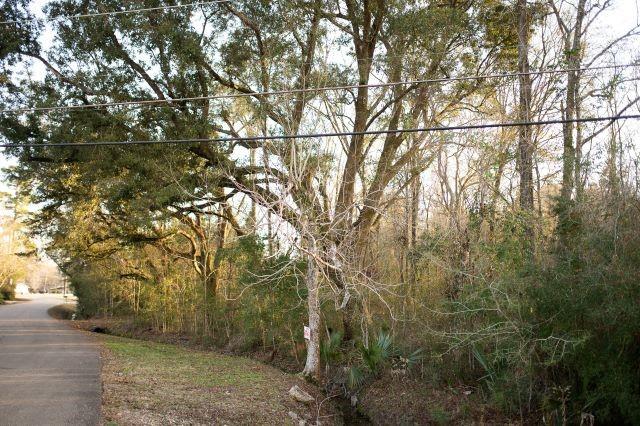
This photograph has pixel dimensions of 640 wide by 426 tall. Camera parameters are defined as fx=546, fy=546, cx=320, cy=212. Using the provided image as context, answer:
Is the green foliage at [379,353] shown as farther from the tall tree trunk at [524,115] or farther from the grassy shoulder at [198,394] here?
the tall tree trunk at [524,115]

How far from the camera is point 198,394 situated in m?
12.9

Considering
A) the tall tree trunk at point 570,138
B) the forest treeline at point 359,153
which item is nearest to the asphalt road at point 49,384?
the forest treeline at point 359,153

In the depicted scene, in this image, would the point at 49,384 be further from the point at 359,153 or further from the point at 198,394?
the point at 359,153

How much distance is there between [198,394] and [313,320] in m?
4.61

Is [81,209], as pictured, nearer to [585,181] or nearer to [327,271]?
[327,271]

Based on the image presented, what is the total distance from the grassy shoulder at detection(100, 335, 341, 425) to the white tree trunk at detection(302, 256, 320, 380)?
62 centimetres

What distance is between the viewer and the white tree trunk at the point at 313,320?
16.0m

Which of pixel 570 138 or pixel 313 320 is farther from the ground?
pixel 570 138

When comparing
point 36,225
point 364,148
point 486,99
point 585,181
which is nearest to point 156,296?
point 36,225

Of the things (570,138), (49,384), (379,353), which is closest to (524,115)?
(570,138)

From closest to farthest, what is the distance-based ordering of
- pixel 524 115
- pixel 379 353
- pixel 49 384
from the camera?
pixel 49 384, pixel 379 353, pixel 524 115

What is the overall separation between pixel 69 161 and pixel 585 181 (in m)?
15.0

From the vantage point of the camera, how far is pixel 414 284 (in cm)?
1677

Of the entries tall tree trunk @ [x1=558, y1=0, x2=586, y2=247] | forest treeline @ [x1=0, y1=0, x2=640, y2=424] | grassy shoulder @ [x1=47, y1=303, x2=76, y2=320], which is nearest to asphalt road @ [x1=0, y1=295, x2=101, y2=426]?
forest treeline @ [x1=0, y1=0, x2=640, y2=424]
